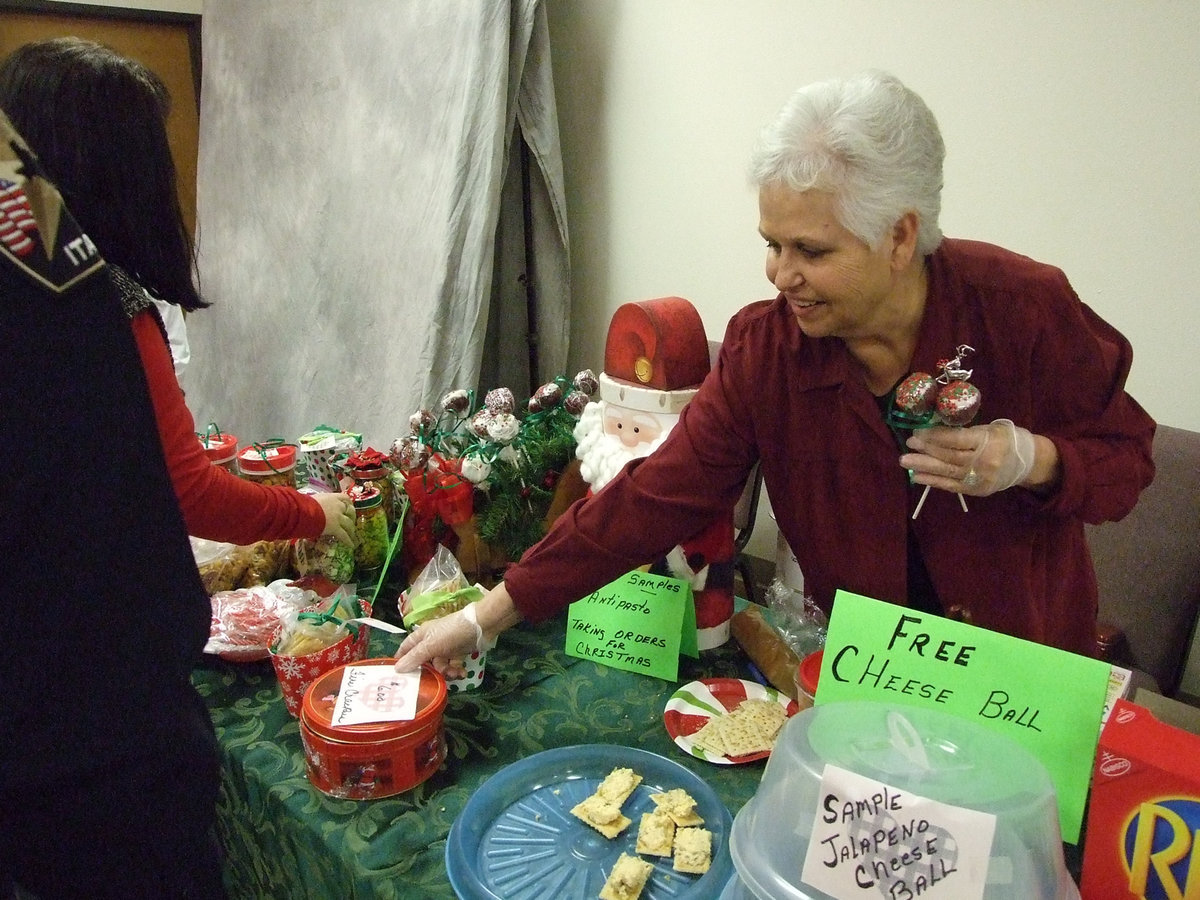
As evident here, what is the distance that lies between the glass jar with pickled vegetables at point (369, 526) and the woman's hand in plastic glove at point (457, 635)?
0.27 metres

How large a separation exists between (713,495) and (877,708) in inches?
18.7

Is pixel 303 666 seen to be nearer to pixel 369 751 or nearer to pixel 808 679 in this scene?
pixel 369 751

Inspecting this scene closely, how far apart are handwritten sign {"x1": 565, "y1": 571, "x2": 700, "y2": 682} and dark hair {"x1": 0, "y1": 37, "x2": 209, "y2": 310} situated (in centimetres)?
74

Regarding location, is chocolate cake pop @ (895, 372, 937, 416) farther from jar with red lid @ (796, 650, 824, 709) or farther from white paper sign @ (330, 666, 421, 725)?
white paper sign @ (330, 666, 421, 725)

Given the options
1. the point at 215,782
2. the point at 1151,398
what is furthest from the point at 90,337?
the point at 1151,398

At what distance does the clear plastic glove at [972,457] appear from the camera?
3.00 ft

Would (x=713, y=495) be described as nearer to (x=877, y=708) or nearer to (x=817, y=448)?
(x=817, y=448)

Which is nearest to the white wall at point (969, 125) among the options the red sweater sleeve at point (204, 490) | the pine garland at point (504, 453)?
the pine garland at point (504, 453)

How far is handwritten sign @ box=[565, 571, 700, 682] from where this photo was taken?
119cm

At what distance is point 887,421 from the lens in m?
1.02


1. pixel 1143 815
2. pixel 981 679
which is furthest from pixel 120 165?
pixel 1143 815

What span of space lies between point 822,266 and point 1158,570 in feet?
3.45

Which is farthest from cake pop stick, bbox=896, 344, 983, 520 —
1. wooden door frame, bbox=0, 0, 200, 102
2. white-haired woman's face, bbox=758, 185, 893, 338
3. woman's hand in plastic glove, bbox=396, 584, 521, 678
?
wooden door frame, bbox=0, 0, 200, 102

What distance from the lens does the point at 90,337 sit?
2.28 ft
